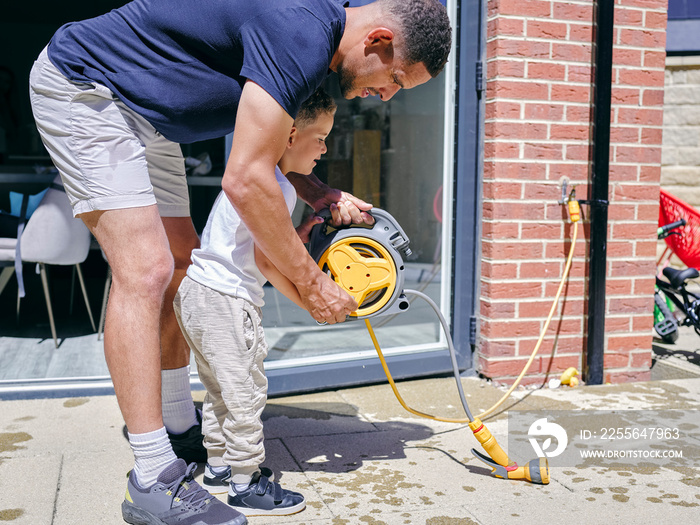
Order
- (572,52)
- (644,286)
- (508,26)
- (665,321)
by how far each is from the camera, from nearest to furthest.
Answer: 1. (508,26)
2. (572,52)
3. (644,286)
4. (665,321)

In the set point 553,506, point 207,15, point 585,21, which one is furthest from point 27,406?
point 585,21

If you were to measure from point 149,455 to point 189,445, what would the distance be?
1.64 feet

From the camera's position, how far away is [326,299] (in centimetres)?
199

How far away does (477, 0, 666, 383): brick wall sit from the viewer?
332 cm

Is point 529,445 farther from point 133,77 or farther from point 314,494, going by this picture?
point 133,77

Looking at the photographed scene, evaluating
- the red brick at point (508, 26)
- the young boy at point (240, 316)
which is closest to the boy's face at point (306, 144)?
the young boy at point (240, 316)

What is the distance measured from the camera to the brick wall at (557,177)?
332 centimetres

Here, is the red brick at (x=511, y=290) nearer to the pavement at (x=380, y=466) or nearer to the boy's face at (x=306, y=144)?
the pavement at (x=380, y=466)

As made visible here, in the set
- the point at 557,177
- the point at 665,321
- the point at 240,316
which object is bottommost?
the point at 665,321

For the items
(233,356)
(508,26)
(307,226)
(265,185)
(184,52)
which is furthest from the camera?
(508,26)

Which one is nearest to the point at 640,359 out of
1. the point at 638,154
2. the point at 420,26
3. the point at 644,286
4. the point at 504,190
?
the point at 644,286

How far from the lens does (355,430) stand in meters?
2.84

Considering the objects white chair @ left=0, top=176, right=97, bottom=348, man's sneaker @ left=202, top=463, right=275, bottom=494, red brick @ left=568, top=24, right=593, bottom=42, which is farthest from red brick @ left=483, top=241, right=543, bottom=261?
white chair @ left=0, top=176, right=97, bottom=348

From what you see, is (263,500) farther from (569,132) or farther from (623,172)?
(623,172)
